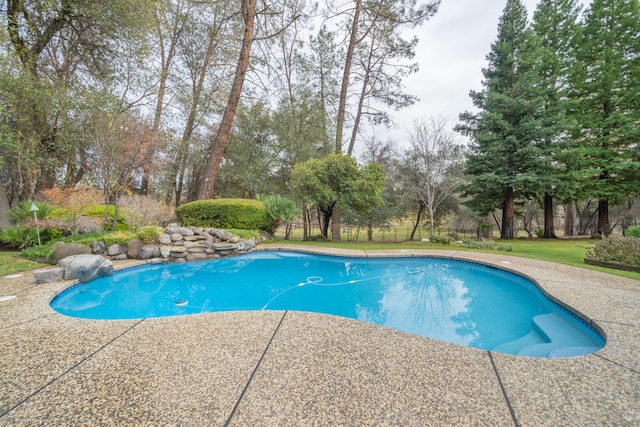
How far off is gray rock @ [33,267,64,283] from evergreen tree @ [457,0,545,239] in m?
13.4

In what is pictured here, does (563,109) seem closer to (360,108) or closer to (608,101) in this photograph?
(608,101)

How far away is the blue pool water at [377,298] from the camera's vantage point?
9.64ft

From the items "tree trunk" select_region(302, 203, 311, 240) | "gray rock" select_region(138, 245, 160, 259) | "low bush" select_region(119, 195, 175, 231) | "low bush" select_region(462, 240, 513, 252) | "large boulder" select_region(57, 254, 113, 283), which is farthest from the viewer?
"tree trunk" select_region(302, 203, 311, 240)

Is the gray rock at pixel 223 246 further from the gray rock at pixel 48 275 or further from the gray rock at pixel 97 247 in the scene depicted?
the gray rock at pixel 48 275

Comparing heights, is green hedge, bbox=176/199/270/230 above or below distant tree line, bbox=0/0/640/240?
below

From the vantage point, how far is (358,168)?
9.02m

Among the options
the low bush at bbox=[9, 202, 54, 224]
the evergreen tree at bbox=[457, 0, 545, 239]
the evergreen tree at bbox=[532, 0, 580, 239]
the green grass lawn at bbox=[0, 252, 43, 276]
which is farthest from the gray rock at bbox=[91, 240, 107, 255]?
the evergreen tree at bbox=[532, 0, 580, 239]

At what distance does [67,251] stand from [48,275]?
56.8 inches

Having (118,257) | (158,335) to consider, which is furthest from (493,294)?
(118,257)

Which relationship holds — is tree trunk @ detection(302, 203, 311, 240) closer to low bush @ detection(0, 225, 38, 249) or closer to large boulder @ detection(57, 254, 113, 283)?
large boulder @ detection(57, 254, 113, 283)

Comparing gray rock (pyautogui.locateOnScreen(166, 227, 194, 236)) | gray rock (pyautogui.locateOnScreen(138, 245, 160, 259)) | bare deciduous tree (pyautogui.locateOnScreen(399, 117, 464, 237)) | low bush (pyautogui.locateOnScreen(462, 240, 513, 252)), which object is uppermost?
bare deciduous tree (pyautogui.locateOnScreen(399, 117, 464, 237))

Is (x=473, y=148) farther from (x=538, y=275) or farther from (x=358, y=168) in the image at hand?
(x=538, y=275)

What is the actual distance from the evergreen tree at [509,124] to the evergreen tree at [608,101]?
6.55ft

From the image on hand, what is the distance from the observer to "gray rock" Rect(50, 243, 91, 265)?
4.75 m
